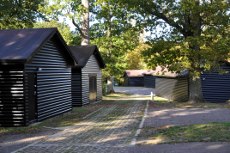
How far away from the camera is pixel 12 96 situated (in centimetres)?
1612

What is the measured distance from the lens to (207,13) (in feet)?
88.8

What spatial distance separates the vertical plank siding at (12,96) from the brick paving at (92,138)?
2.13 metres

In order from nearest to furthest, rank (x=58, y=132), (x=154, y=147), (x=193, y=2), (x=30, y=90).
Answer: (x=154, y=147), (x=58, y=132), (x=30, y=90), (x=193, y=2)

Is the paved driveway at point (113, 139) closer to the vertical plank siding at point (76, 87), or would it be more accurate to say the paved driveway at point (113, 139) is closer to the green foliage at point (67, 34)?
the vertical plank siding at point (76, 87)

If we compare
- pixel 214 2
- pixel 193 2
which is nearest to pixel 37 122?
pixel 193 2

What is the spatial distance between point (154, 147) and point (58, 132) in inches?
186

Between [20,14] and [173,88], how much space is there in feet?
54.7

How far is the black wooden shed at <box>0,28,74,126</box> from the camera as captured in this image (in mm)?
16000

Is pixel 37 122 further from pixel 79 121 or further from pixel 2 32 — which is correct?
pixel 2 32

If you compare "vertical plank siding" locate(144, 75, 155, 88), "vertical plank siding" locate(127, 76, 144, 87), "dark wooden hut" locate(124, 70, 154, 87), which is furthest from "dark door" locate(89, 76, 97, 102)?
"vertical plank siding" locate(127, 76, 144, 87)

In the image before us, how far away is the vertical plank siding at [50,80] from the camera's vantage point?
17.6 m

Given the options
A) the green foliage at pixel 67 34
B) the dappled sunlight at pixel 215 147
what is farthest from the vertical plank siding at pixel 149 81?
the dappled sunlight at pixel 215 147

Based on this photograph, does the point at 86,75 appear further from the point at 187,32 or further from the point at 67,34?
the point at 67,34

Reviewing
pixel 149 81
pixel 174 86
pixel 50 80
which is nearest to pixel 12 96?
pixel 50 80
